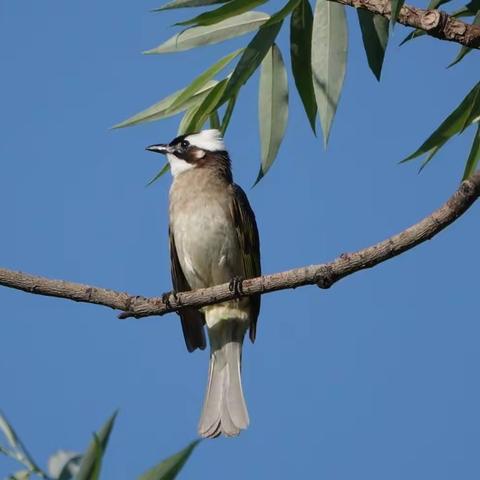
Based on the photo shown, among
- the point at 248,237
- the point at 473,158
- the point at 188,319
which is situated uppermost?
the point at 248,237

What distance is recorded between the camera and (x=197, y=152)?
6969 mm

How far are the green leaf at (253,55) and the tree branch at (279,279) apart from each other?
750mm

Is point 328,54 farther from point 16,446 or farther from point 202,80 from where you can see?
point 16,446

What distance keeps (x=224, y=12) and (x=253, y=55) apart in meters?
0.34

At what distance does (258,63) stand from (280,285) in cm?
86

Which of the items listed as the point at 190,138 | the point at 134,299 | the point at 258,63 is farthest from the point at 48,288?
the point at 190,138

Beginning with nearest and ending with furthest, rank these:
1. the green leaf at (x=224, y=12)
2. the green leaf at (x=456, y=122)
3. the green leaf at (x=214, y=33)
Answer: the green leaf at (x=224, y=12) → the green leaf at (x=456, y=122) → the green leaf at (x=214, y=33)

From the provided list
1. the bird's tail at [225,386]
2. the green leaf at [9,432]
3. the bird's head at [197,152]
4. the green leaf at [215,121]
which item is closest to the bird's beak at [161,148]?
the bird's head at [197,152]

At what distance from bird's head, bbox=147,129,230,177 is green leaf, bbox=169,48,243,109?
2491 millimetres

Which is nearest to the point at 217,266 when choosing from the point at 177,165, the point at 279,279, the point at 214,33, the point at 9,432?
the point at 177,165

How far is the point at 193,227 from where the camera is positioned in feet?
20.8

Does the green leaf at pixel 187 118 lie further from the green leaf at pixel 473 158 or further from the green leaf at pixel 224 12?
the green leaf at pixel 473 158

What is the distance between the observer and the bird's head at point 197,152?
688 cm

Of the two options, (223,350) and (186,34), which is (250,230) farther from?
(186,34)
